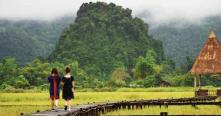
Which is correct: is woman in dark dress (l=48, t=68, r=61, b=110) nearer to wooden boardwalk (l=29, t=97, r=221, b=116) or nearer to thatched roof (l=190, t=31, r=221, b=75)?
wooden boardwalk (l=29, t=97, r=221, b=116)

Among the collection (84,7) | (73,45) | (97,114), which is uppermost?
(84,7)

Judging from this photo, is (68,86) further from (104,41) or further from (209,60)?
(104,41)

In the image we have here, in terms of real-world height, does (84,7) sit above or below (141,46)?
above

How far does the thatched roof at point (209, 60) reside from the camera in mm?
43594

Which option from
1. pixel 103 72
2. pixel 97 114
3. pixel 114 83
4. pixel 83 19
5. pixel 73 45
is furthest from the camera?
pixel 83 19

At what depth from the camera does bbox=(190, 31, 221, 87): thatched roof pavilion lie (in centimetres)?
4359

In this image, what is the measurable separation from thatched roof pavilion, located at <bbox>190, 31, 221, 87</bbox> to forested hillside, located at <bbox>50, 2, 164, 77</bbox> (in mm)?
80839

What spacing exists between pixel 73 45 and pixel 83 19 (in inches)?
460

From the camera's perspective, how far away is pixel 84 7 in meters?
154

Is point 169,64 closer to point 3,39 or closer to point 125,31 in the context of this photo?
point 125,31

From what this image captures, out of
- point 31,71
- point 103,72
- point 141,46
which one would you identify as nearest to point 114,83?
point 31,71

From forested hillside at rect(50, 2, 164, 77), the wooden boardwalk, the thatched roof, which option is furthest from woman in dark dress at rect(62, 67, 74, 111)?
forested hillside at rect(50, 2, 164, 77)

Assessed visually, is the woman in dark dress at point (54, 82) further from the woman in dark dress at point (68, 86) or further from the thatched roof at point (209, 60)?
the thatched roof at point (209, 60)

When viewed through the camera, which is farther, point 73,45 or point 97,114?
point 73,45
